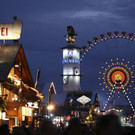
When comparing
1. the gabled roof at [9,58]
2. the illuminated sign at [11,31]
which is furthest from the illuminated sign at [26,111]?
the illuminated sign at [11,31]

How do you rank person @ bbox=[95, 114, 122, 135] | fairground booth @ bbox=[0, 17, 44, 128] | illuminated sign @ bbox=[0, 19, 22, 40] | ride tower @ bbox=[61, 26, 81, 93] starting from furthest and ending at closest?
ride tower @ bbox=[61, 26, 81, 93]
illuminated sign @ bbox=[0, 19, 22, 40]
fairground booth @ bbox=[0, 17, 44, 128]
person @ bbox=[95, 114, 122, 135]

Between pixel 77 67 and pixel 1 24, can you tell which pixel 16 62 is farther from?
pixel 77 67

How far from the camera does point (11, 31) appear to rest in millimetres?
33969

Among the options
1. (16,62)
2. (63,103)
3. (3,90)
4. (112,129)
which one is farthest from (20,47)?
(63,103)

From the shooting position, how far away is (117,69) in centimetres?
6700

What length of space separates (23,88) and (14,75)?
121 centimetres

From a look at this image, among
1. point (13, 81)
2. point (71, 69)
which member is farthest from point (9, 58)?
point (71, 69)

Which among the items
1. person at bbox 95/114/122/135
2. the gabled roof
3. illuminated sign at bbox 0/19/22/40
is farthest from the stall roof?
person at bbox 95/114/122/135

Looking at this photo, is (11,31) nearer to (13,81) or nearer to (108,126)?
(13,81)

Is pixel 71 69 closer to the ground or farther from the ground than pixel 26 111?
farther from the ground

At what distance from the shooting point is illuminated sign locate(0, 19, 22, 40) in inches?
1334

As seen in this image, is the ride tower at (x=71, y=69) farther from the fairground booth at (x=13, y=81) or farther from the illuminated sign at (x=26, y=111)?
the fairground booth at (x=13, y=81)

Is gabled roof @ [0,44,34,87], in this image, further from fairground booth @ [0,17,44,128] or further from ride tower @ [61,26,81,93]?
ride tower @ [61,26,81,93]

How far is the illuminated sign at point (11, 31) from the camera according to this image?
33.9 m
